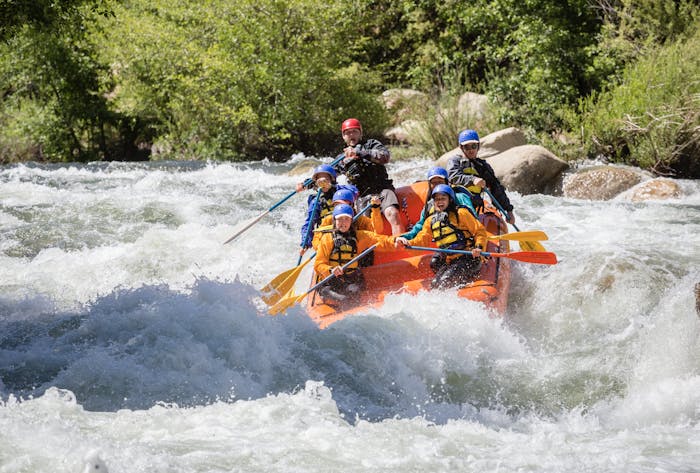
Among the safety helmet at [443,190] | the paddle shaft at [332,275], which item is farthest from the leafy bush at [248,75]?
the paddle shaft at [332,275]

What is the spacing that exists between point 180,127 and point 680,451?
15.0 metres

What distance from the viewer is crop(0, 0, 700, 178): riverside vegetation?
12484 millimetres

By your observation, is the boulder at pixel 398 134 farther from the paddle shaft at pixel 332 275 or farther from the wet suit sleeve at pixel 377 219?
the paddle shaft at pixel 332 275

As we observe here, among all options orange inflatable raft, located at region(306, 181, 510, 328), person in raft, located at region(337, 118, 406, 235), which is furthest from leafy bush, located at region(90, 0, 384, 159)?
orange inflatable raft, located at region(306, 181, 510, 328)

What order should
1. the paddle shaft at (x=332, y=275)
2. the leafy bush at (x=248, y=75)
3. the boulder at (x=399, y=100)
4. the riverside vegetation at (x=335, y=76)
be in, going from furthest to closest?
the boulder at (x=399, y=100) → the leafy bush at (x=248, y=75) → the riverside vegetation at (x=335, y=76) → the paddle shaft at (x=332, y=275)

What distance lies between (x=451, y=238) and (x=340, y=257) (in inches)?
34.7

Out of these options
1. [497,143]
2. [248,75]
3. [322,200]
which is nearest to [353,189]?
[322,200]

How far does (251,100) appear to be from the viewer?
632 inches

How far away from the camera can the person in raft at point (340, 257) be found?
630 cm

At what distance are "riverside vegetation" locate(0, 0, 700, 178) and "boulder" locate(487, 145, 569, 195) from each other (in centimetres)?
149

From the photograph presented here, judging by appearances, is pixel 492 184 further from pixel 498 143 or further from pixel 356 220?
pixel 498 143

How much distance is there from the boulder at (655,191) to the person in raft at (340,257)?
5.43 meters

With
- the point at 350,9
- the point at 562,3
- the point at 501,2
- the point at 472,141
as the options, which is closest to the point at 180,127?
the point at 350,9

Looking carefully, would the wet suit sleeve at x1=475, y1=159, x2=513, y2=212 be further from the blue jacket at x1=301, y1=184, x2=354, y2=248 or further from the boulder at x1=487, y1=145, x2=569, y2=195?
the boulder at x1=487, y1=145, x2=569, y2=195
